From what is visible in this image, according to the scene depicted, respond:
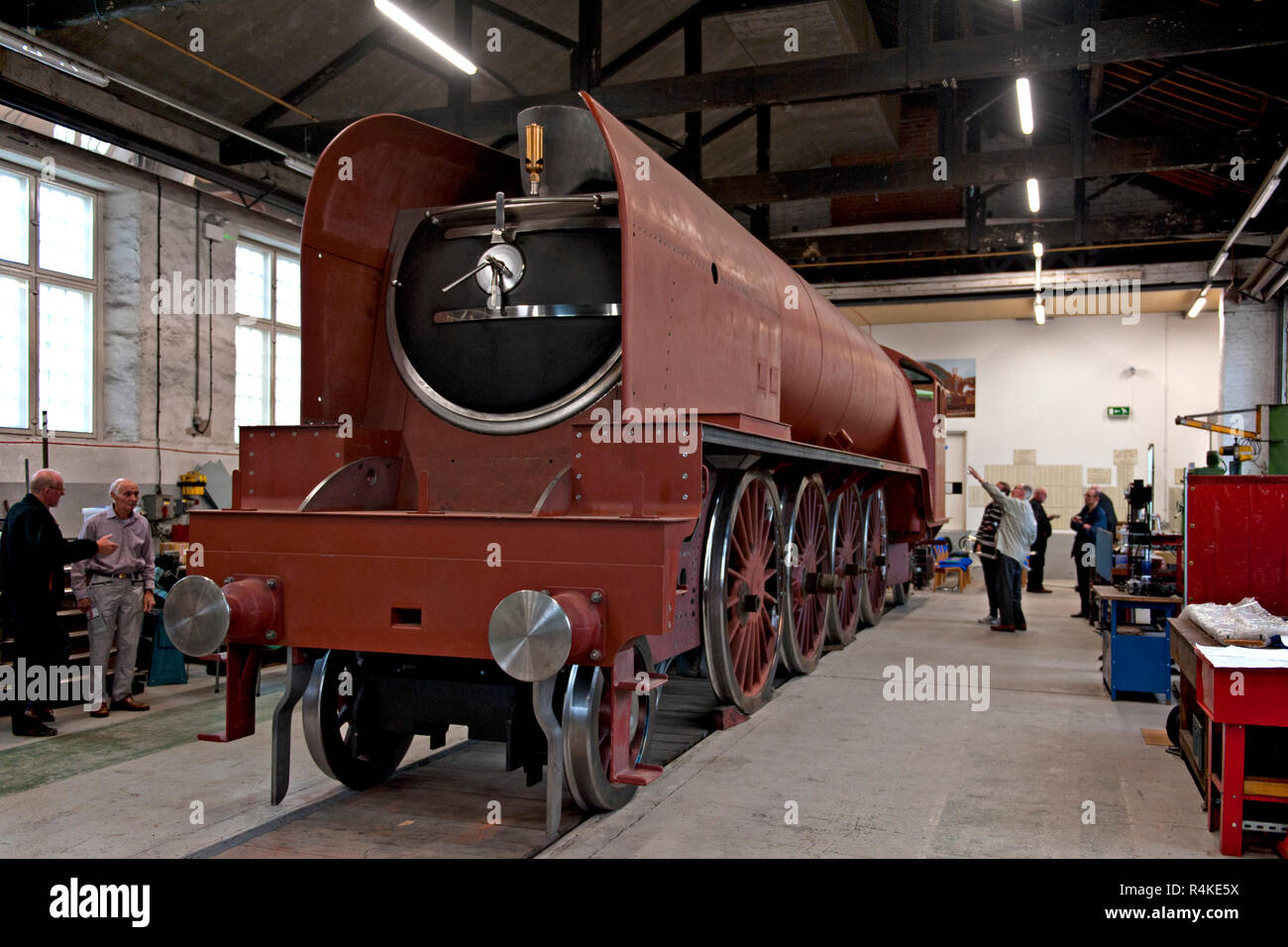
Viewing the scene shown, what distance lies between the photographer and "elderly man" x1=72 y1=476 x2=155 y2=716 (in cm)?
633

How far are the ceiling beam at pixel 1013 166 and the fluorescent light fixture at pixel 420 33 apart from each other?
13.6 feet

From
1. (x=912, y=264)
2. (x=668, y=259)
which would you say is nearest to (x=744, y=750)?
(x=668, y=259)

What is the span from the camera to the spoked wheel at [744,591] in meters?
5.02

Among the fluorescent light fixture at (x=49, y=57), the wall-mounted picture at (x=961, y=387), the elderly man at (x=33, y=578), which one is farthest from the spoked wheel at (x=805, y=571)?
the wall-mounted picture at (x=961, y=387)

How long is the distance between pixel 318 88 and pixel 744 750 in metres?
8.14

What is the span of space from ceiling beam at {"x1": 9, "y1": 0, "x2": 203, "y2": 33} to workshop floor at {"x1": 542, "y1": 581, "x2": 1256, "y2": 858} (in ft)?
20.2

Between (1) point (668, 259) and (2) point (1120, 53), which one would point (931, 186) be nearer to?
(2) point (1120, 53)

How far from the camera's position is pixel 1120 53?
7.71 meters

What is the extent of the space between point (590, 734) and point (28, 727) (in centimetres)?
381

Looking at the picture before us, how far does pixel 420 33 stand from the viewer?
23.6ft

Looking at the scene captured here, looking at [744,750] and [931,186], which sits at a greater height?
[931,186]

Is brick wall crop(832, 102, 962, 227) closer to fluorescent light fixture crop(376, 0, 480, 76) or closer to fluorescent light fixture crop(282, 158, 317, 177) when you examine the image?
fluorescent light fixture crop(376, 0, 480, 76)

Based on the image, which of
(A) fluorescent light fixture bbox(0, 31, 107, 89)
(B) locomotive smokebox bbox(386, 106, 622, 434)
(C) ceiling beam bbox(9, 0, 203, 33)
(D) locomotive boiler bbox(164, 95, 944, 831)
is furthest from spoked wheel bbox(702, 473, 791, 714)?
(A) fluorescent light fixture bbox(0, 31, 107, 89)

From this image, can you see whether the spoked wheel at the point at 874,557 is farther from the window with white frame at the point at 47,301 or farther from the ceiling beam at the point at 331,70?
the window with white frame at the point at 47,301
